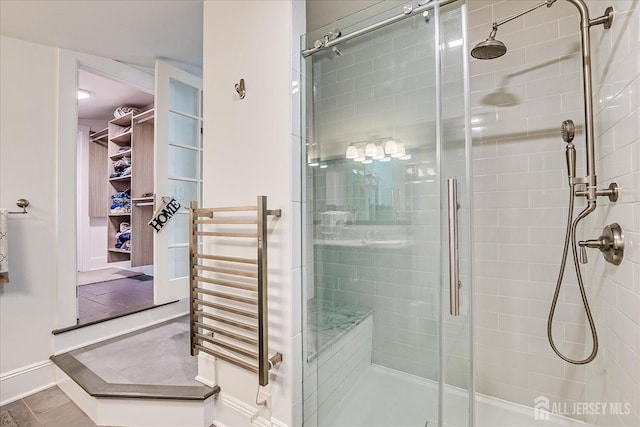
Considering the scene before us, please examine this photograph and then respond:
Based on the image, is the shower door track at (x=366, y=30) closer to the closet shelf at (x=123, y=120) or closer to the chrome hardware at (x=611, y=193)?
the chrome hardware at (x=611, y=193)

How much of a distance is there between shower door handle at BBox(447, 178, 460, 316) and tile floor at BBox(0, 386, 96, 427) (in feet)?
6.71

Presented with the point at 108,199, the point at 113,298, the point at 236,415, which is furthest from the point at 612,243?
the point at 108,199

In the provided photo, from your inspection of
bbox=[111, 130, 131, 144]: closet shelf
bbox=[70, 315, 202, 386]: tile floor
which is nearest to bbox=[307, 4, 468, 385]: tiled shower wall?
bbox=[70, 315, 202, 386]: tile floor

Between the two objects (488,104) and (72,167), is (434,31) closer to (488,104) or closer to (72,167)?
(488,104)

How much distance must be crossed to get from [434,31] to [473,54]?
36 centimetres

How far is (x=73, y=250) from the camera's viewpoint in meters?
2.14

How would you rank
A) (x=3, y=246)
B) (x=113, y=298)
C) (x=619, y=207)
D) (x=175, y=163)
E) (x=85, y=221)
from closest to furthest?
(x=619, y=207), (x=3, y=246), (x=175, y=163), (x=113, y=298), (x=85, y=221)

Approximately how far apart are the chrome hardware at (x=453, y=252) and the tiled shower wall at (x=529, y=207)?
26.1 inches

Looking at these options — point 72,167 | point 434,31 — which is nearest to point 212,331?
point 72,167

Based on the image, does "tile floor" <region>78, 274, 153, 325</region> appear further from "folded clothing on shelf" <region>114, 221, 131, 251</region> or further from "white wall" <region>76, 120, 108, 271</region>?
"white wall" <region>76, 120, 108, 271</region>

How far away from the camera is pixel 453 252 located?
3.98ft

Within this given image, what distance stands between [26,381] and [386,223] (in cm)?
256

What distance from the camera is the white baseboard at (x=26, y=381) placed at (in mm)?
1824

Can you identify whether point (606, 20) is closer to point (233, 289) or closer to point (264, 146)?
point (264, 146)
